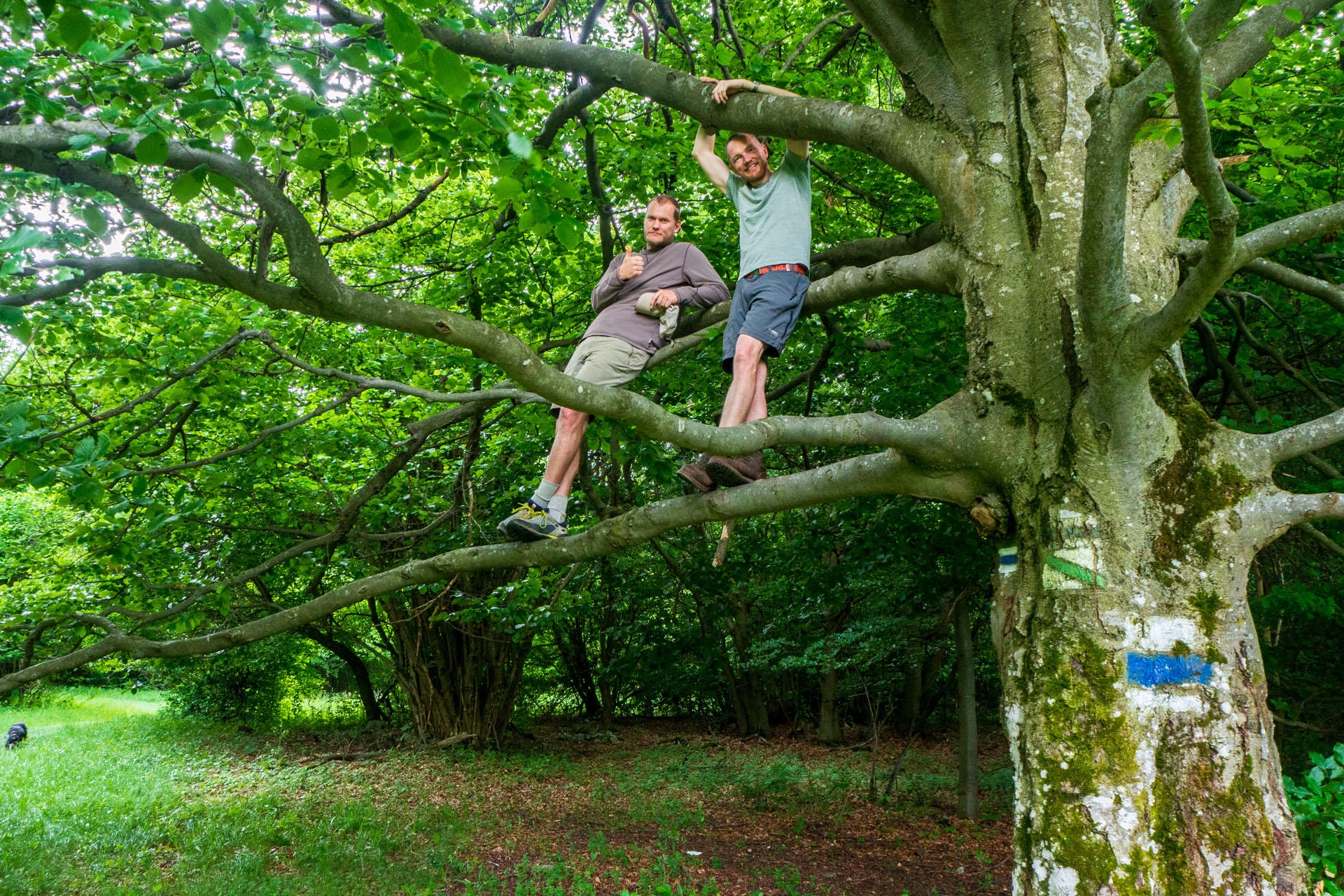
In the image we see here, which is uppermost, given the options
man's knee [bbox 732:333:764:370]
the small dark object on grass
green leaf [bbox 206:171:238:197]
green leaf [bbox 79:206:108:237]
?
green leaf [bbox 206:171:238:197]

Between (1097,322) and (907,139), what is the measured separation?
4.39 feet

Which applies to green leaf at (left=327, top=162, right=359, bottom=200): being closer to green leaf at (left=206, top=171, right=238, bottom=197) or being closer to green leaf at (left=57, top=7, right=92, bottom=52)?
green leaf at (left=206, top=171, right=238, bottom=197)

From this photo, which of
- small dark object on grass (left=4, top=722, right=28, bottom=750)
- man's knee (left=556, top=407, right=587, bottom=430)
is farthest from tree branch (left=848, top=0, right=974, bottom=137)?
small dark object on grass (left=4, top=722, right=28, bottom=750)

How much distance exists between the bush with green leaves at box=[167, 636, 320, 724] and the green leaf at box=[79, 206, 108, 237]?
14936 millimetres

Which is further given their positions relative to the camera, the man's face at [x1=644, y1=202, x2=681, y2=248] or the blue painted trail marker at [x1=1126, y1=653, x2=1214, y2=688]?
the man's face at [x1=644, y1=202, x2=681, y2=248]

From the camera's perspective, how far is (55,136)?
252 centimetres

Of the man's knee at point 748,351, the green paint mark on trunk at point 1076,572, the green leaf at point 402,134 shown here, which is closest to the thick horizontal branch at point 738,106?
the man's knee at point 748,351

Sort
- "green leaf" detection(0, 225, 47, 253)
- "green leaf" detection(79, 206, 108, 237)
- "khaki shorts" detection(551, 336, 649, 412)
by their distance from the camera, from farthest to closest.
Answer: "khaki shorts" detection(551, 336, 649, 412)
"green leaf" detection(79, 206, 108, 237)
"green leaf" detection(0, 225, 47, 253)

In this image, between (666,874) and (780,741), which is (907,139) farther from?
(780,741)

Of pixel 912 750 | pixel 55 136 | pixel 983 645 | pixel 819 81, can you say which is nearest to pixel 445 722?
pixel 912 750

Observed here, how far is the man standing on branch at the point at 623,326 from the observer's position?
4.07 metres

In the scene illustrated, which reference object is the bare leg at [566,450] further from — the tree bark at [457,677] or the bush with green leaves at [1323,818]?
the tree bark at [457,677]

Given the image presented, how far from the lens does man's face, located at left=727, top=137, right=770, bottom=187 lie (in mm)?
4137

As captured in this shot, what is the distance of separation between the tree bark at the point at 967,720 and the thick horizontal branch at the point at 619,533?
459 cm
